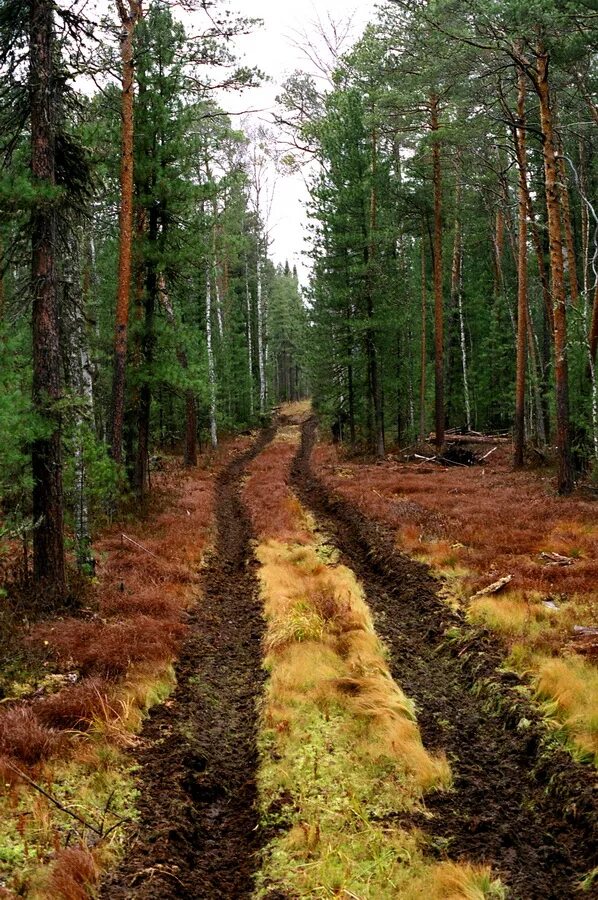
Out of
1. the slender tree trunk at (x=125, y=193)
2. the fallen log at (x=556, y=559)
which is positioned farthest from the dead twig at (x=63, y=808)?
the slender tree trunk at (x=125, y=193)

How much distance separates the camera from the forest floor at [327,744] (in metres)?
4.22

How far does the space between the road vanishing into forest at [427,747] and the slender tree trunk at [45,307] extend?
2618 millimetres

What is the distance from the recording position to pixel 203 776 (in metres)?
5.47

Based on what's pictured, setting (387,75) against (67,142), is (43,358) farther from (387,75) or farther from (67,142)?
(387,75)

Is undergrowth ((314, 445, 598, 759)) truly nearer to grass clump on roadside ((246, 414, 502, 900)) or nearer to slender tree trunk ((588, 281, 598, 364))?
grass clump on roadside ((246, 414, 502, 900))

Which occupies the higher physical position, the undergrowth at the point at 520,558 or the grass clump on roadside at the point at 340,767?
the undergrowth at the point at 520,558

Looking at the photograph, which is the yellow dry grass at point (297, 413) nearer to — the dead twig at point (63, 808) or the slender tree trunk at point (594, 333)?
the slender tree trunk at point (594, 333)

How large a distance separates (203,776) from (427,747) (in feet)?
Answer: 7.07

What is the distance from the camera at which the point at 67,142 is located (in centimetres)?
907

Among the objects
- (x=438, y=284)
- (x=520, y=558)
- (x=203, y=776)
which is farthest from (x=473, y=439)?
(x=203, y=776)

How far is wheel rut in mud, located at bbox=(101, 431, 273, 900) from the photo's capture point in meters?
4.23

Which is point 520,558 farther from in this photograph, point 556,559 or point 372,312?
point 372,312

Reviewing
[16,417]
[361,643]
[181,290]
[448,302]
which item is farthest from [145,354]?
[448,302]

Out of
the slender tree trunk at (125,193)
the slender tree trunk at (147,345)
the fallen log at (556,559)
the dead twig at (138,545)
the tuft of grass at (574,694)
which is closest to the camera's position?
the tuft of grass at (574,694)
